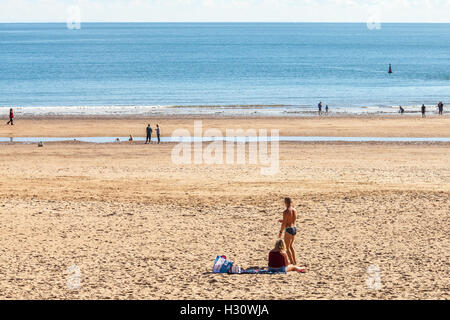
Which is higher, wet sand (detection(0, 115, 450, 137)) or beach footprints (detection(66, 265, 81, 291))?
wet sand (detection(0, 115, 450, 137))

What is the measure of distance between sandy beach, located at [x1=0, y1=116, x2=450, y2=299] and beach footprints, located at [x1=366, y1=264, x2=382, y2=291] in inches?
3.0

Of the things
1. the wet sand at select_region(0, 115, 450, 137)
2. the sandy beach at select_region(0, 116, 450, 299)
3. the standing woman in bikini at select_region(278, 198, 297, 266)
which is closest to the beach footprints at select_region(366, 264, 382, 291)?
the sandy beach at select_region(0, 116, 450, 299)

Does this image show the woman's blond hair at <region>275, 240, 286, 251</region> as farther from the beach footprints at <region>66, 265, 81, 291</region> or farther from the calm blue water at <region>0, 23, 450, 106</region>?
the calm blue water at <region>0, 23, 450, 106</region>

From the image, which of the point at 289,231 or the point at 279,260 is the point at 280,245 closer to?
the point at 279,260

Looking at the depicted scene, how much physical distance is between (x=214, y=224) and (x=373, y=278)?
17.9 ft

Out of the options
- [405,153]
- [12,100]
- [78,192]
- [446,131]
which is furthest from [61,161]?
[12,100]

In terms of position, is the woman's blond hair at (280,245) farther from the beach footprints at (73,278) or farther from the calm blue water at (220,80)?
the calm blue water at (220,80)

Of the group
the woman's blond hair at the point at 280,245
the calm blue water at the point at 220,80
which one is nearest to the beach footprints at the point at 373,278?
the woman's blond hair at the point at 280,245

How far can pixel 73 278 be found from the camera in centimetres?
1245

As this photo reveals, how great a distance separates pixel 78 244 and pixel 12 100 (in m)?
50.7

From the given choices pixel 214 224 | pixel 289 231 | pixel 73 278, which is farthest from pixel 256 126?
pixel 73 278

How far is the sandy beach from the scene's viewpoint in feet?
39.5

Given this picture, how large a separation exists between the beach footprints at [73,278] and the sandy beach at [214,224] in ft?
0.30

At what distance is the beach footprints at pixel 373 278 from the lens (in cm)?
1177
